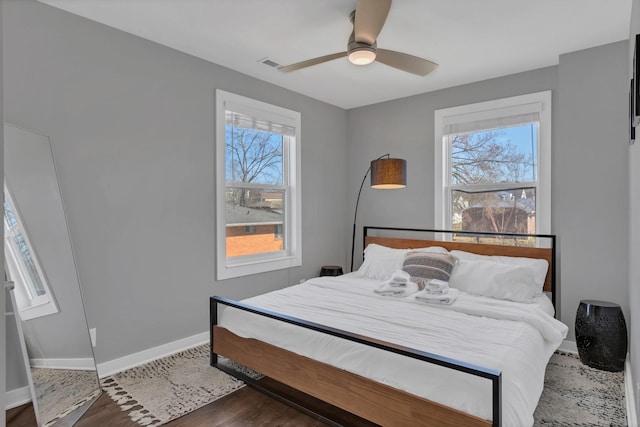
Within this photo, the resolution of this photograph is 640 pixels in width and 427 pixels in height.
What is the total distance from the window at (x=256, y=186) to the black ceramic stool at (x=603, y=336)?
9.35ft

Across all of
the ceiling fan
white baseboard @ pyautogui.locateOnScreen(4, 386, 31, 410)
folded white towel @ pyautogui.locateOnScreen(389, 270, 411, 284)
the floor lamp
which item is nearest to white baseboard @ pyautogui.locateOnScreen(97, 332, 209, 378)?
white baseboard @ pyautogui.locateOnScreen(4, 386, 31, 410)

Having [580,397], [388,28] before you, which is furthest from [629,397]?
[388,28]

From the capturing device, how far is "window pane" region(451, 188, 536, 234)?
381 centimetres

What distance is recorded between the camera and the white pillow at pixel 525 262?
324 centimetres

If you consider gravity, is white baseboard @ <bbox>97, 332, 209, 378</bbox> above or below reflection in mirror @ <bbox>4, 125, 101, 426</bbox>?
below

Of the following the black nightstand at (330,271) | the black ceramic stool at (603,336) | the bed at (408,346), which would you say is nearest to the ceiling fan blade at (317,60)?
the bed at (408,346)

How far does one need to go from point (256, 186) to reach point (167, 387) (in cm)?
213

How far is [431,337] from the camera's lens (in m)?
2.21

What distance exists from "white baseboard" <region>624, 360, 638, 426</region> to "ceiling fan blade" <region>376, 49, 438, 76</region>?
2443 millimetres

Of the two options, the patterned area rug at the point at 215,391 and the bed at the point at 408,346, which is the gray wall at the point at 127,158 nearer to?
the patterned area rug at the point at 215,391

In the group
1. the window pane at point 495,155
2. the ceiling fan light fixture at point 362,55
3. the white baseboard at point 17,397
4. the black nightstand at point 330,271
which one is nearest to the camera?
the white baseboard at point 17,397

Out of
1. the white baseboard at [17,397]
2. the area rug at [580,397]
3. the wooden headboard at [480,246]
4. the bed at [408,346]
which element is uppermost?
the wooden headboard at [480,246]

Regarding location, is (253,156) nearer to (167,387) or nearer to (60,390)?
(167,387)

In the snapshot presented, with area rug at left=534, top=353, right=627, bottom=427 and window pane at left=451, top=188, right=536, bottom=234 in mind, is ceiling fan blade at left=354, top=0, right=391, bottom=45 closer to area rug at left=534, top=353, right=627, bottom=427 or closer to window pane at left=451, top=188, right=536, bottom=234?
window pane at left=451, top=188, right=536, bottom=234
